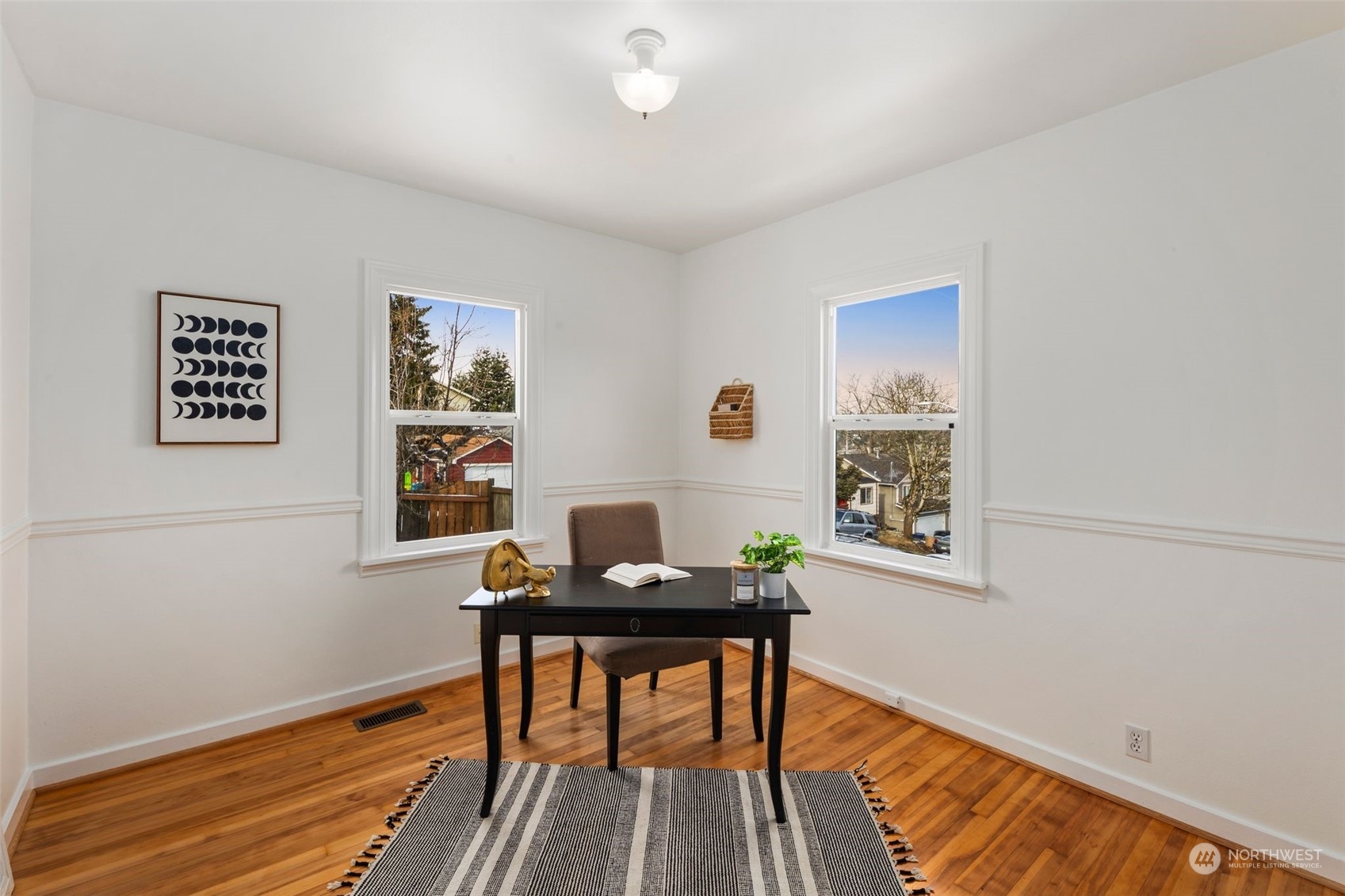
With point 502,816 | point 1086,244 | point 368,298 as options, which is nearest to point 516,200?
point 368,298

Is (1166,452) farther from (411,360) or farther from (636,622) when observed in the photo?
(411,360)

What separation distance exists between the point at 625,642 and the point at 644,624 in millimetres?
465

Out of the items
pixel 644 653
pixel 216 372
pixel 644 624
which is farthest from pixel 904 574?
pixel 216 372

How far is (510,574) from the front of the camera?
2.24 metres

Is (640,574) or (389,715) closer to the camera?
(640,574)

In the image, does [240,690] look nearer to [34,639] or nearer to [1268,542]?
[34,639]

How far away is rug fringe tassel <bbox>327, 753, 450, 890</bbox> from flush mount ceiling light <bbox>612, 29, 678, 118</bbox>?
2.50 meters

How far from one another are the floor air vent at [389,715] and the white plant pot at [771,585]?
6.16 ft

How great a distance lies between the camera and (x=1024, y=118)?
2.49 metres

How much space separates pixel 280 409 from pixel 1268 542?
3.78m

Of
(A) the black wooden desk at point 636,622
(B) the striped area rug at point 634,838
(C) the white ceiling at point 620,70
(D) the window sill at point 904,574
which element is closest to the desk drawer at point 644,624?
(A) the black wooden desk at point 636,622

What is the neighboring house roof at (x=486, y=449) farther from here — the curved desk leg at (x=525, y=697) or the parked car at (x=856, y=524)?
the parked car at (x=856, y=524)

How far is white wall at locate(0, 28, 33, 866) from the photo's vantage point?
203 centimetres

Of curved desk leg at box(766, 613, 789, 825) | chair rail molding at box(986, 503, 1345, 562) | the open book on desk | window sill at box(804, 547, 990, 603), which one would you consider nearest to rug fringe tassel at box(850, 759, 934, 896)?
curved desk leg at box(766, 613, 789, 825)
